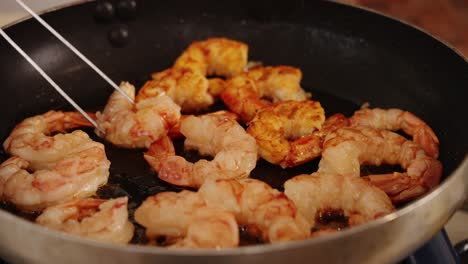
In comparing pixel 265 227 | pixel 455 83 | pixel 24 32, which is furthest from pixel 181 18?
pixel 265 227

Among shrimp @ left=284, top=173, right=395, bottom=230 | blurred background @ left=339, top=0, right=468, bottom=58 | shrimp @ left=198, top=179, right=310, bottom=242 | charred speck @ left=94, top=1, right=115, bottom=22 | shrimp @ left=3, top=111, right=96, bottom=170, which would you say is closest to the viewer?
shrimp @ left=198, top=179, right=310, bottom=242

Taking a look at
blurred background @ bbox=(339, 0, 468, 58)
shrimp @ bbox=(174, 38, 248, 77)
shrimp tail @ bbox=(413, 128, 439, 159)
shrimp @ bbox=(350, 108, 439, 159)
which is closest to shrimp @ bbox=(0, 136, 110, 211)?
shrimp @ bbox=(174, 38, 248, 77)

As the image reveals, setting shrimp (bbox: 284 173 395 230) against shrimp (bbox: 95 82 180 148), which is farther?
shrimp (bbox: 95 82 180 148)

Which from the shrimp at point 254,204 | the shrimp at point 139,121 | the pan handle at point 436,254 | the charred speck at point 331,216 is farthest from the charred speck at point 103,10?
the pan handle at point 436,254

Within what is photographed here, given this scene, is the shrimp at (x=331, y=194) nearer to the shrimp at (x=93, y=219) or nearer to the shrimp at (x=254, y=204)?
the shrimp at (x=254, y=204)

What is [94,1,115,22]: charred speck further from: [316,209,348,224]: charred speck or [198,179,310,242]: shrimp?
[316,209,348,224]: charred speck

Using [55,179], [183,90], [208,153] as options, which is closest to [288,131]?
[208,153]

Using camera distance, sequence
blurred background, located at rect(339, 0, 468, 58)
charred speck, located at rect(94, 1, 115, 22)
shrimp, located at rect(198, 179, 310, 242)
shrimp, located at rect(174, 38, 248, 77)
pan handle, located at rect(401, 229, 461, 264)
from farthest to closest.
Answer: blurred background, located at rect(339, 0, 468, 58)
charred speck, located at rect(94, 1, 115, 22)
shrimp, located at rect(174, 38, 248, 77)
pan handle, located at rect(401, 229, 461, 264)
shrimp, located at rect(198, 179, 310, 242)

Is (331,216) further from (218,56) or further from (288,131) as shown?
(218,56)
